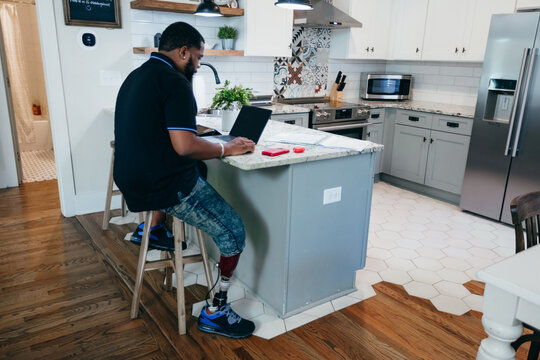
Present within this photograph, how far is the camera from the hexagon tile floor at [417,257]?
2.46 m

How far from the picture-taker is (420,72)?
208 inches

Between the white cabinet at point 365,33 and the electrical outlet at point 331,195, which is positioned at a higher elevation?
the white cabinet at point 365,33

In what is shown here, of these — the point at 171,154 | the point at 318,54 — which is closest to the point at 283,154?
the point at 171,154

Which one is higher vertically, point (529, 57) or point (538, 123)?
point (529, 57)

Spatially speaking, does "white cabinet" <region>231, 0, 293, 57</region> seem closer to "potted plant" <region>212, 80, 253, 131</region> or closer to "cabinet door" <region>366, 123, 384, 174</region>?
"cabinet door" <region>366, 123, 384, 174</region>

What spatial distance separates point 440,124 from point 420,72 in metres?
1.21

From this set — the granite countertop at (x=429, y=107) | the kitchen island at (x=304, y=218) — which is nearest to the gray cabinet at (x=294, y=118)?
the granite countertop at (x=429, y=107)

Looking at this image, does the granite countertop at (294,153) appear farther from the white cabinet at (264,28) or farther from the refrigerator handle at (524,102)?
the refrigerator handle at (524,102)

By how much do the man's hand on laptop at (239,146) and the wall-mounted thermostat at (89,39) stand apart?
2247 millimetres

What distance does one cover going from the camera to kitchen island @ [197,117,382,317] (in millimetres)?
2184

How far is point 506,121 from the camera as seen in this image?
12.1 feet

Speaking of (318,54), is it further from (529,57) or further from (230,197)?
(230,197)

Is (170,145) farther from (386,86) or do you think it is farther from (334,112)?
(386,86)

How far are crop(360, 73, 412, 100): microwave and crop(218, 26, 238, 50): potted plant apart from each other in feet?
6.16
